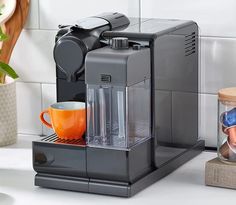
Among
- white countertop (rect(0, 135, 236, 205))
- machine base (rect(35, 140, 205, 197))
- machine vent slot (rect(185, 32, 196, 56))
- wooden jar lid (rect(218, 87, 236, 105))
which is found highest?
machine vent slot (rect(185, 32, 196, 56))

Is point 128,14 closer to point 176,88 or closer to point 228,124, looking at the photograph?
point 176,88

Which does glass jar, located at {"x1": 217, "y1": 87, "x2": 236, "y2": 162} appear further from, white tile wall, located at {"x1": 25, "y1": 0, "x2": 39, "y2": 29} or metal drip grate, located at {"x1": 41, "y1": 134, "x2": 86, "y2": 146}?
white tile wall, located at {"x1": 25, "y1": 0, "x2": 39, "y2": 29}

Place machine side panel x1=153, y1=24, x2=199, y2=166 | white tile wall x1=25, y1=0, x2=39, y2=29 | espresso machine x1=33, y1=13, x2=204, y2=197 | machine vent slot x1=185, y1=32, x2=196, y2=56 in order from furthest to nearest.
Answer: white tile wall x1=25, y1=0, x2=39, y2=29, machine vent slot x1=185, y1=32, x2=196, y2=56, machine side panel x1=153, y1=24, x2=199, y2=166, espresso machine x1=33, y1=13, x2=204, y2=197

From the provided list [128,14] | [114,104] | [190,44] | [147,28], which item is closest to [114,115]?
[114,104]

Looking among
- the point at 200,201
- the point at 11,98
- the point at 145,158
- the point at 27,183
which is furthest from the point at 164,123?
the point at 11,98

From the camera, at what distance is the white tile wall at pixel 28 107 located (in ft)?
6.58

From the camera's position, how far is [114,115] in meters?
1.50

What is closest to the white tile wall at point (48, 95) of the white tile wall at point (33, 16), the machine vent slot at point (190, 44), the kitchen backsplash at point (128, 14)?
the kitchen backsplash at point (128, 14)

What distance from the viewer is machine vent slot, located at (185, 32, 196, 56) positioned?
67.4 inches

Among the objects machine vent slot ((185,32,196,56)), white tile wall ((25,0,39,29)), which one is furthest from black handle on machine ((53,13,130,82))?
white tile wall ((25,0,39,29))

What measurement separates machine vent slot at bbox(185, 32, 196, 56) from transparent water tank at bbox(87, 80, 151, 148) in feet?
0.74

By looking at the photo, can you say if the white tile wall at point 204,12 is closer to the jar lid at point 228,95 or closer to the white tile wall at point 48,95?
the jar lid at point 228,95

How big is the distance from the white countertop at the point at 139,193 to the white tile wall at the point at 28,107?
0.32 metres

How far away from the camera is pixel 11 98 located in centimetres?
188
